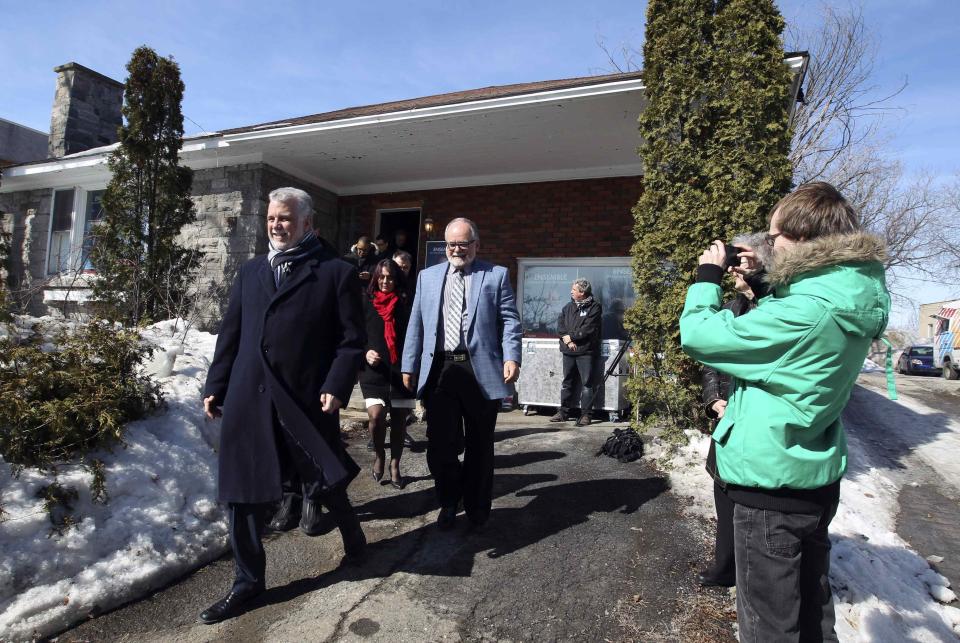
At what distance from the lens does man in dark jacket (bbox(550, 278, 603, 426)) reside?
7.02m

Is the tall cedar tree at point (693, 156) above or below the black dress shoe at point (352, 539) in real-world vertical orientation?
above

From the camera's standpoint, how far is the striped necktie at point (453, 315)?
11.4 ft

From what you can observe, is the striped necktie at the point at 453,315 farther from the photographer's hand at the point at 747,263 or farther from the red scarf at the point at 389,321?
the photographer's hand at the point at 747,263

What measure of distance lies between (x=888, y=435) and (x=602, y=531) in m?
6.00

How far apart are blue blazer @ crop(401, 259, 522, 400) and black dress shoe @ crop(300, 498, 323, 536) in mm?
879

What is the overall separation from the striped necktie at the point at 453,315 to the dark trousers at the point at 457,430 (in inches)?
4.9

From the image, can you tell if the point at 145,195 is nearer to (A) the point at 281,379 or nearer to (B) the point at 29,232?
(B) the point at 29,232

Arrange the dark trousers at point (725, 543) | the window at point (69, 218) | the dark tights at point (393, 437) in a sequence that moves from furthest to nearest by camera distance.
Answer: the window at point (69, 218)
the dark tights at point (393, 437)
the dark trousers at point (725, 543)

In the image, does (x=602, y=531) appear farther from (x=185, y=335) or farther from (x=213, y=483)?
(x=185, y=335)

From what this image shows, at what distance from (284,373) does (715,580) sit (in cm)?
240

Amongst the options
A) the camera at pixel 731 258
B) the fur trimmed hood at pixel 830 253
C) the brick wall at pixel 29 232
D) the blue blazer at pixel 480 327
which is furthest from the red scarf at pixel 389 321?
the brick wall at pixel 29 232

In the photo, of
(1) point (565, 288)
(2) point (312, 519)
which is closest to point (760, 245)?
(2) point (312, 519)

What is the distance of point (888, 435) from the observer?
739 centimetres

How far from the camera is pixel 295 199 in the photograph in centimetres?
278
